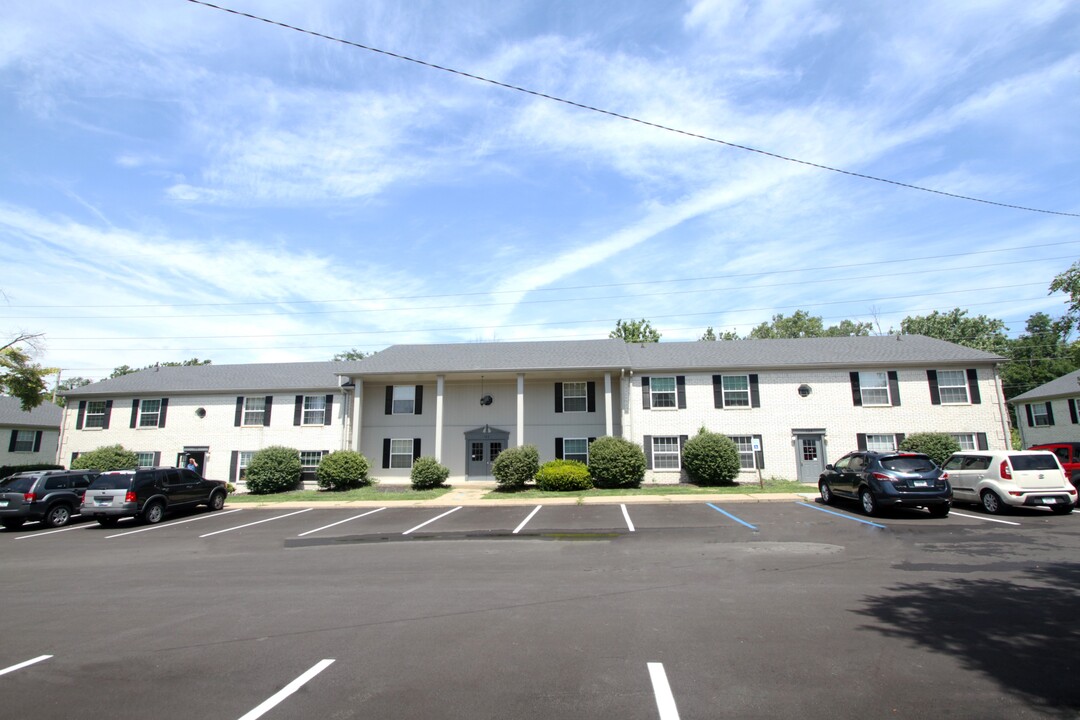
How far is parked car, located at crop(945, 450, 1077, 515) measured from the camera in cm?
1452

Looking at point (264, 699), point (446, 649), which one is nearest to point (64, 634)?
point (264, 699)

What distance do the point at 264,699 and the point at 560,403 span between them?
80.0 ft

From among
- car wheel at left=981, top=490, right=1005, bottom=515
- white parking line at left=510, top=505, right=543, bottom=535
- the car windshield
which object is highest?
the car windshield

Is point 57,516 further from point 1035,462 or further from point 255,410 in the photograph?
point 1035,462

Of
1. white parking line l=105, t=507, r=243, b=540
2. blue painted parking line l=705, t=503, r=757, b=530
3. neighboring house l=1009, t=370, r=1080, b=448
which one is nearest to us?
blue painted parking line l=705, t=503, r=757, b=530

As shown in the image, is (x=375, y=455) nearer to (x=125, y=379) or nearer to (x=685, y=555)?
(x=125, y=379)

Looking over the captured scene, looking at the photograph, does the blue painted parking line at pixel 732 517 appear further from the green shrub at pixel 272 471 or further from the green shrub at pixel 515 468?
the green shrub at pixel 272 471

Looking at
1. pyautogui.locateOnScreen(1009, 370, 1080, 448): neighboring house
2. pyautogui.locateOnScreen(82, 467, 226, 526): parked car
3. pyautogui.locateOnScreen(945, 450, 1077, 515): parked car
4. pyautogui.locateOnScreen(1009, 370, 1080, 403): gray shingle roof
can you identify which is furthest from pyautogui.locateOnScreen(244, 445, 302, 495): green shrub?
pyautogui.locateOnScreen(1009, 370, 1080, 403): gray shingle roof

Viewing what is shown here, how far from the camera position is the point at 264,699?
15.1ft

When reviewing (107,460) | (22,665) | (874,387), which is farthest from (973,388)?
(107,460)

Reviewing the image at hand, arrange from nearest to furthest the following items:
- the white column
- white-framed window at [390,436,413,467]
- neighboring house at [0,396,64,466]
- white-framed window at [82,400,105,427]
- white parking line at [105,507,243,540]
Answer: white parking line at [105,507,243,540] → the white column → white-framed window at [390,436,413,467] → white-framed window at [82,400,105,427] → neighboring house at [0,396,64,466]

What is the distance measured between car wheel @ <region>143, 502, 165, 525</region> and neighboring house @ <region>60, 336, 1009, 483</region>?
10518mm

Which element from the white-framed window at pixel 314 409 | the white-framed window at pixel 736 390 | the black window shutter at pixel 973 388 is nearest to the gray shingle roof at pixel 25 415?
the white-framed window at pixel 314 409

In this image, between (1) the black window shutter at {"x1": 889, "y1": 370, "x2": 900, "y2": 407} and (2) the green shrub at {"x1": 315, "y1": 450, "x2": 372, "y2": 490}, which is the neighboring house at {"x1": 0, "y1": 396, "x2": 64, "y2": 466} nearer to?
(2) the green shrub at {"x1": 315, "y1": 450, "x2": 372, "y2": 490}
